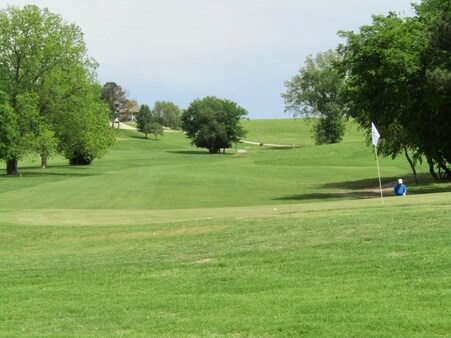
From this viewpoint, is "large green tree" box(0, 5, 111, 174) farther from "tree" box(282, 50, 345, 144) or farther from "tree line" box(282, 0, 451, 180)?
"tree" box(282, 50, 345, 144)

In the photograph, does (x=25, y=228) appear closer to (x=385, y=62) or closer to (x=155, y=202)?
(x=155, y=202)

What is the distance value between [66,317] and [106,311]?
0.56 m

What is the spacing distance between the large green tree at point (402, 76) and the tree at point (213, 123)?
85860mm

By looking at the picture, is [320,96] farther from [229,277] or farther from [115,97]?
[229,277]

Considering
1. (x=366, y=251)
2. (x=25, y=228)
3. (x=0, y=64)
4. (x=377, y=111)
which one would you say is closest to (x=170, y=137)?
(x=0, y=64)

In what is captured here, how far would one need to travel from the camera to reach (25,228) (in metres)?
24.0

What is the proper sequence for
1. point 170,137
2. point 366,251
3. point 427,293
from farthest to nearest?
point 170,137
point 366,251
point 427,293

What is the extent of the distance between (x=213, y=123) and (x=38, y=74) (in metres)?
62.5

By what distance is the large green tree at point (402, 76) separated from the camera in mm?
36188

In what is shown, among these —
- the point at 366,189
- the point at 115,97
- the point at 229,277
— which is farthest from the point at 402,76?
the point at 115,97

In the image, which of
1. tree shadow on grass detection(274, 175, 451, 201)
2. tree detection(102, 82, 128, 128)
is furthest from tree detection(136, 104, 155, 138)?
tree shadow on grass detection(274, 175, 451, 201)

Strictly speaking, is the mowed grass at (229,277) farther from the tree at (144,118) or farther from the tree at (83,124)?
the tree at (144,118)

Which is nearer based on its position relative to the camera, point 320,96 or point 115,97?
point 320,96

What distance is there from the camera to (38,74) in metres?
65.5
